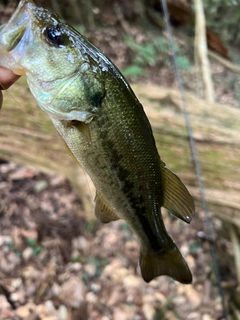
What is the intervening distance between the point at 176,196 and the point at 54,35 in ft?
1.87

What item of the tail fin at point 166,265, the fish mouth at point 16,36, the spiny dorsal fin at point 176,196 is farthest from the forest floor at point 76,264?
the fish mouth at point 16,36

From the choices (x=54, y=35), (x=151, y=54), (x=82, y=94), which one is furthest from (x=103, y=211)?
(x=151, y=54)

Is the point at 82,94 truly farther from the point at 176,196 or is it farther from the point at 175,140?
the point at 175,140

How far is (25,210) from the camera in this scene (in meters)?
2.75

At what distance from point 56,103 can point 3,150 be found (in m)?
1.83

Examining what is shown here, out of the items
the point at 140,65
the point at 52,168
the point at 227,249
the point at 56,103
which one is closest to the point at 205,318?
the point at 227,249

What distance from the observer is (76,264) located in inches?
99.4

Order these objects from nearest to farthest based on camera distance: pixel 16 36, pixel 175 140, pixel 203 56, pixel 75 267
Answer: pixel 16 36
pixel 175 140
pixel 75 267
pixel 203 56

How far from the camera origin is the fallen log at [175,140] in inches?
83.3

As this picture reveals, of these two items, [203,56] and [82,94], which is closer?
[82,94]

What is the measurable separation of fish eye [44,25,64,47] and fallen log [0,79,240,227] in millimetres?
1232

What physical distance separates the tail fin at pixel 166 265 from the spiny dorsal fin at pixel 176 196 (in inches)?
7.5

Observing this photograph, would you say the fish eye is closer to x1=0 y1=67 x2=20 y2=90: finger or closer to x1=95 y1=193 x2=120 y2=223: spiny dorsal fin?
x1=0 y1=67 x2=20 y2=90: finger

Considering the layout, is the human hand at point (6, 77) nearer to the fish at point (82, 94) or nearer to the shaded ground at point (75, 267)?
the fish at point (82, 94)
